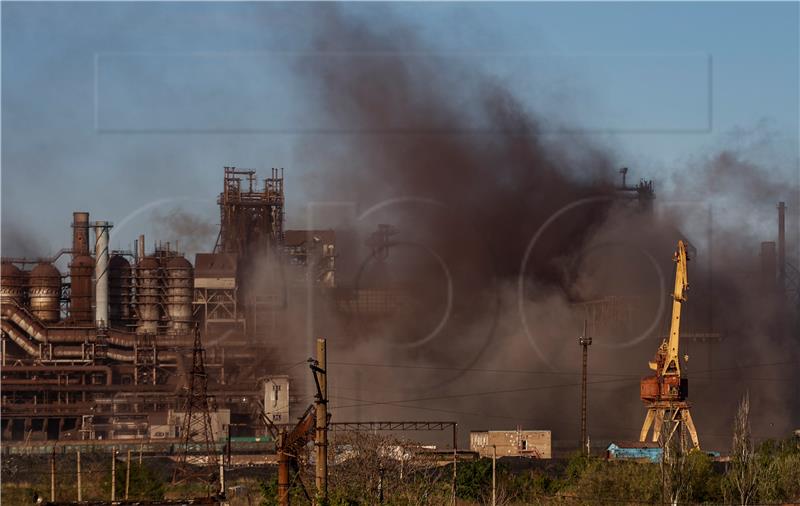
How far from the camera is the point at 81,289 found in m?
59.3

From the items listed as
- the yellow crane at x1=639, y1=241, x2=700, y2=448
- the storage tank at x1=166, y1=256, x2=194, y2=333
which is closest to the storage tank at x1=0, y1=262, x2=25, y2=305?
the storage tank at x1=166, y1=256, x2=194, y2=333

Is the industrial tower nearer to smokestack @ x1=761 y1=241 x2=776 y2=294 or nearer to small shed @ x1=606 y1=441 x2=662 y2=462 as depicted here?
small shed @ x1=606 y1=441 x2=662 y2=462

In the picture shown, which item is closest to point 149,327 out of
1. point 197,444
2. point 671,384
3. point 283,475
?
point 197,444

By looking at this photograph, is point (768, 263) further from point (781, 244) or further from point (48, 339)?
point (48, 339)

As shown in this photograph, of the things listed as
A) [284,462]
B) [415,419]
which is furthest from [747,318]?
[284,462]

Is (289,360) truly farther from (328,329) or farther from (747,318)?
(747,318)

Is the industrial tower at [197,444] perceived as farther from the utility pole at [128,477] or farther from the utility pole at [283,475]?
the utility pole at [283,475]

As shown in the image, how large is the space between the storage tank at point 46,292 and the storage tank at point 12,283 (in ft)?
1.42

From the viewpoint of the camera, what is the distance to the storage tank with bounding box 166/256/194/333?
60281 mm

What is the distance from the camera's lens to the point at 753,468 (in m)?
29.6

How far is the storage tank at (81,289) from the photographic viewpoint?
194ft

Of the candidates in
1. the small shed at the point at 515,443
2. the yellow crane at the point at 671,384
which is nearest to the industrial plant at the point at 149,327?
the small shed at the point at 515,443

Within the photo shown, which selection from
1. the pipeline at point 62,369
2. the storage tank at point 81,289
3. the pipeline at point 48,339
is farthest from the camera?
the storage tank at point 81,289

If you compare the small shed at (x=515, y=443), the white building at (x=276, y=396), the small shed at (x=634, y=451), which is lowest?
the small shed at (x=515, y=443)
